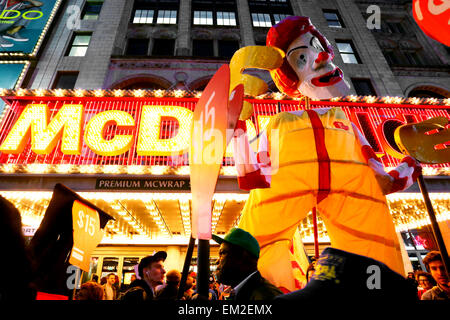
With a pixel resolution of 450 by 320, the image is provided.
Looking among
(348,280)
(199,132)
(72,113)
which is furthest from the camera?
(72,113)

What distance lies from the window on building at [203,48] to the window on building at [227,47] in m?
0.49

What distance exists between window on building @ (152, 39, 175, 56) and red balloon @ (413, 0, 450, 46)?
12062 millimetres

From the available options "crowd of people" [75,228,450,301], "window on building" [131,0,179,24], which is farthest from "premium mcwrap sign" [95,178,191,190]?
"window on building" [131,0,179,24]

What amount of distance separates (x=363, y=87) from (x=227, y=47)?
7218 millimetres

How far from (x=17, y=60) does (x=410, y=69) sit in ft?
60.3

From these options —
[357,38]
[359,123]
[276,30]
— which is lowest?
[276,30]

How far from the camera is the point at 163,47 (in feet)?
42.0

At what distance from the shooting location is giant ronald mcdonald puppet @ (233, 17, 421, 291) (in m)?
1.86

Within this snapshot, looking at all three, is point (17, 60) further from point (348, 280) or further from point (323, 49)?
point (348, 280)

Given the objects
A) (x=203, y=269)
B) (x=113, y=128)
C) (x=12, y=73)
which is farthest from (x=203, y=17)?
(x=203, y=269)

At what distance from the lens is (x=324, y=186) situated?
1.94m

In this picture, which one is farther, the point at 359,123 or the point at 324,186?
the point at 359,123

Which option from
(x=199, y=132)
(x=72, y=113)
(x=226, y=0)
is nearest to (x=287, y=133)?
(x=199, y=132)

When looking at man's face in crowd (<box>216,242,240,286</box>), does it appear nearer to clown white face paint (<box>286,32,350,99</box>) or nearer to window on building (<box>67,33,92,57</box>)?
clown white face paint (<box>286,32,350,99</box>)
